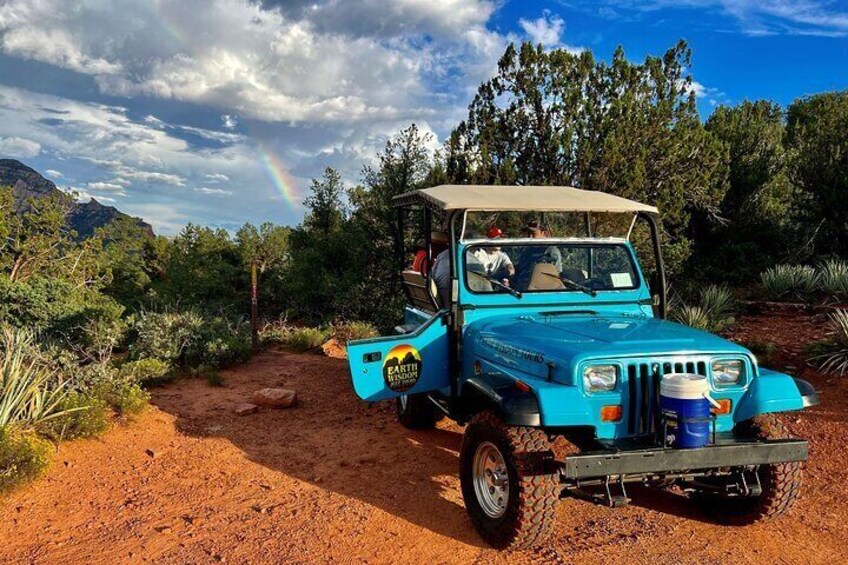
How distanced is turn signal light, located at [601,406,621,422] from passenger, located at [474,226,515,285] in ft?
5.76

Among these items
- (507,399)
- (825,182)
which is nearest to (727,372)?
(507,399)

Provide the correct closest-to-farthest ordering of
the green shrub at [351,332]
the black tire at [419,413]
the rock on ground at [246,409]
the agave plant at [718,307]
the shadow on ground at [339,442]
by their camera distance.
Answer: the shadow on ground at [339,442]
the black tire at [419,413]
the rock on ground at [246,409]
the agave plant at [718,307]
the green shrub at [351,332]

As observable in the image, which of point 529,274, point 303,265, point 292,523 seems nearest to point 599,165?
point 303,265

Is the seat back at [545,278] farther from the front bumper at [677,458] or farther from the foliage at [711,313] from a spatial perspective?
the foliage at [711,313]

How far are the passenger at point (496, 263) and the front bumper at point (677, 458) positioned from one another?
2.04 meters

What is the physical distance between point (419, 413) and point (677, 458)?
3.05 metres

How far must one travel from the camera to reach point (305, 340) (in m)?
10.6

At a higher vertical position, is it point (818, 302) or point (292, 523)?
point (818, 302)

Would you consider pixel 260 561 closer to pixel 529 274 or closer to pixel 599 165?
pixel 529 274

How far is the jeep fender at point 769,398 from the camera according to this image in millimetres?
3762

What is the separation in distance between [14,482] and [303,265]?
1075 centimetres

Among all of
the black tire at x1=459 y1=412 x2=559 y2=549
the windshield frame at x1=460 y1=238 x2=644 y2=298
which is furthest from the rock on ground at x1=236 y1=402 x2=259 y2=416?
the black tire at x1=459 y1=412 x2=559 y2=549

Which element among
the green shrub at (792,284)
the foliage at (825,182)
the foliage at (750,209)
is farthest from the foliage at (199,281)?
the foliage at (825,182)

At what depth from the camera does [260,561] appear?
12.1 feet
